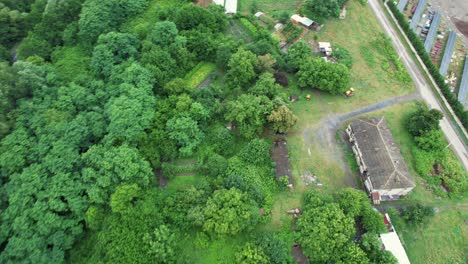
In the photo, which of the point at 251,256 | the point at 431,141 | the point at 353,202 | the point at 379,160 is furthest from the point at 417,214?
the point at 251,256

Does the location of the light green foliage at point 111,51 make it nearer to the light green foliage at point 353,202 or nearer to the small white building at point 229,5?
the small white building at point 229,5

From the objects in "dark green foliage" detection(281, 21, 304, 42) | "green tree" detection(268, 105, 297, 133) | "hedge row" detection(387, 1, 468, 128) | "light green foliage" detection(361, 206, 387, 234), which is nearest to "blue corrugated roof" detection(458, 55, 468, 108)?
"hedge row" detection(387, 1, 468, 128)

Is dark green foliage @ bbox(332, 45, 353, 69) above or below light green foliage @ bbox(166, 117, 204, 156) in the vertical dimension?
above

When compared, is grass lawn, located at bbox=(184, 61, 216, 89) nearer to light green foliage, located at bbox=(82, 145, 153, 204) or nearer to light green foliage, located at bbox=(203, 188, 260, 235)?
light green foliage, located at bbox=(82, 145, 153, 204)

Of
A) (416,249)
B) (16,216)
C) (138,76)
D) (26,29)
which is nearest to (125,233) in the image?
(16,216)

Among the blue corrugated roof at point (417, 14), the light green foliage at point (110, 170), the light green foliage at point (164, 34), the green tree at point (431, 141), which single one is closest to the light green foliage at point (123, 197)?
the light green foliage at point (110, 170)

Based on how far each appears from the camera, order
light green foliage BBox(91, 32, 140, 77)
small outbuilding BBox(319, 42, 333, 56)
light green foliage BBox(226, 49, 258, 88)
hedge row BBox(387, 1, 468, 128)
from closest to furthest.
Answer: hedge row BBox(387, 1, 468, 128), light green foliage BBox(226, 49, 258, 88), light green foliage BBox(91, 32, 140, 77), small outbuilding BBox(319, 42, 333, 56)

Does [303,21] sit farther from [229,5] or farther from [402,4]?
[402,4]
